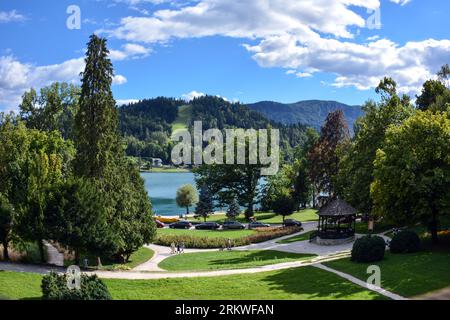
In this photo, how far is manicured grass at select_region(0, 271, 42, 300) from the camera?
78.4 feet

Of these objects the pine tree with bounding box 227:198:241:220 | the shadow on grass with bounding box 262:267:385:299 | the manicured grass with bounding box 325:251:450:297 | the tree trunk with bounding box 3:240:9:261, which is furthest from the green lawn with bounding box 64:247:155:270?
the pine tree with bounding box 227:198:241:220

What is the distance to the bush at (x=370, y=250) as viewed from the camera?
2970 cm

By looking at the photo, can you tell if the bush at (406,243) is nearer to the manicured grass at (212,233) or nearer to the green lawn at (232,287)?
the green lawn at (232,287)

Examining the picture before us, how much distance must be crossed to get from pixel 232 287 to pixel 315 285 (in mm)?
4366

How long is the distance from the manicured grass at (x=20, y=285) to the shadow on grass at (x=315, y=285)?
12.5 metres

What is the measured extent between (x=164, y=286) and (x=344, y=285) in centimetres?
987

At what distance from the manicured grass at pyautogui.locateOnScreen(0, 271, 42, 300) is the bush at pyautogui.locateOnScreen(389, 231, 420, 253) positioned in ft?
72.6

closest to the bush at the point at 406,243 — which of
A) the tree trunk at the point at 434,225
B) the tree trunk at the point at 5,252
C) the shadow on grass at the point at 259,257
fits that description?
the tree trunk at the point at 434,225

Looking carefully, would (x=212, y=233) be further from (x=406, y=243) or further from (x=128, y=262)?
(x=406, y=243)

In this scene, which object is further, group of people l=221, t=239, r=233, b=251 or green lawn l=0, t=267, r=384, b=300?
group of people l=221, t=239, r=233, b=251

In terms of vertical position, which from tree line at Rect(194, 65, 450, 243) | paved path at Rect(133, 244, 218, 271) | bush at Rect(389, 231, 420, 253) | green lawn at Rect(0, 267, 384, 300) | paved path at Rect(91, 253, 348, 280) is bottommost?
paved path at Rect(133, 244, 218, 271)

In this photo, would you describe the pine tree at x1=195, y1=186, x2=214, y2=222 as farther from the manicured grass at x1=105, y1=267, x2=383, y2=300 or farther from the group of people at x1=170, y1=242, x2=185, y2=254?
the manicured grass at x1=105, y1=267, x2=383, y2=300

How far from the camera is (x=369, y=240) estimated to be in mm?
30109
